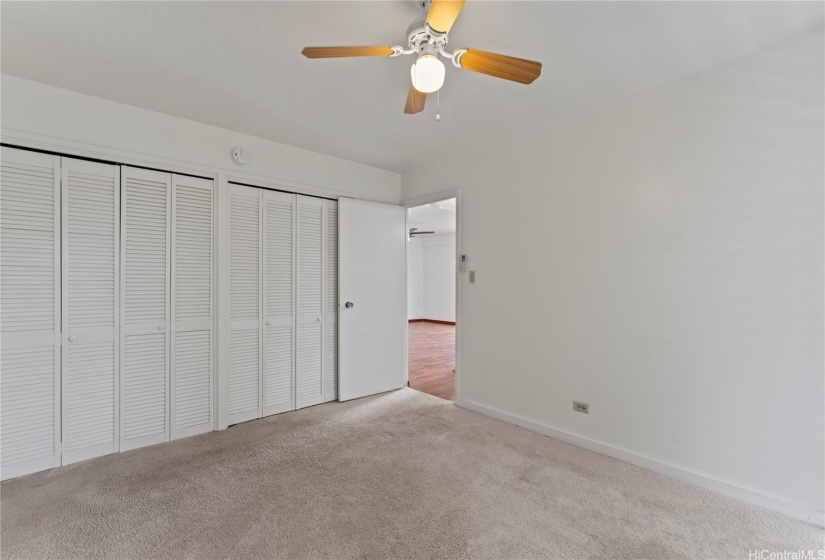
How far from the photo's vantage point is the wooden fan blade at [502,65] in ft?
5.25

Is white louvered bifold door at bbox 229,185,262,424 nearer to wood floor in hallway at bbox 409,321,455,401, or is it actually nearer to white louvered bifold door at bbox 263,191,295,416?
white louvered bifold door at bbox 263,191,295,416

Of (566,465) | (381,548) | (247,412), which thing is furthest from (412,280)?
(381,548)

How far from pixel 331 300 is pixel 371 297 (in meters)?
0.43

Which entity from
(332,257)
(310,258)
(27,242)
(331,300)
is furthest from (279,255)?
(27,242)

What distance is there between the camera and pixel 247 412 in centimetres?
324

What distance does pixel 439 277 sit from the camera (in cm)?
1028

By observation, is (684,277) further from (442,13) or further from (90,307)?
(90,307)

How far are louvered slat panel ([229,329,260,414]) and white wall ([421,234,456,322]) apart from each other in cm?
697

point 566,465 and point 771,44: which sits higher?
point 771,44

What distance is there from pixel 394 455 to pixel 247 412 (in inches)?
57.8

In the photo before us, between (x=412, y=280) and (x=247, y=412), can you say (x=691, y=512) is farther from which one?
(x=412, y=280)

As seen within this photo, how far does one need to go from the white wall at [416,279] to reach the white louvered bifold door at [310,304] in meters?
6.88

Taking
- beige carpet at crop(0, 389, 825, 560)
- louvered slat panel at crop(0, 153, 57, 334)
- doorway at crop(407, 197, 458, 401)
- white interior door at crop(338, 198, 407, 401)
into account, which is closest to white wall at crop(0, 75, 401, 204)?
louvered slat panel at crop(0, 153, 57, 334)

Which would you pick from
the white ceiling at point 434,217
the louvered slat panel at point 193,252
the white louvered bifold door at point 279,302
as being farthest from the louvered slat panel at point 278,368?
the white ceiling at point 434,217
